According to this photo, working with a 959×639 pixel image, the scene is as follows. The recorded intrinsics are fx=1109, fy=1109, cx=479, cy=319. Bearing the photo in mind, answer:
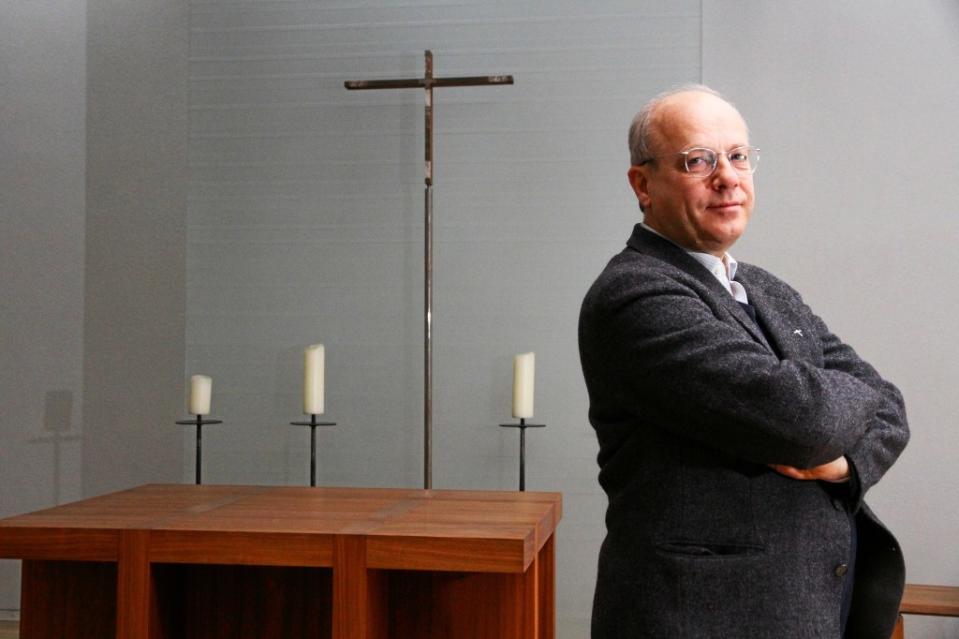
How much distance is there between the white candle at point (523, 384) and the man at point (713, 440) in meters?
1.51

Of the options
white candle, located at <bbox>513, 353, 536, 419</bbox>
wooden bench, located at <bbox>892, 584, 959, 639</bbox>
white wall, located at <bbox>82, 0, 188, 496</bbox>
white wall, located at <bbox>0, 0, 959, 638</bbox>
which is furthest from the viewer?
white wall, located at <bbox>82, 0, 188, 496</bbox>

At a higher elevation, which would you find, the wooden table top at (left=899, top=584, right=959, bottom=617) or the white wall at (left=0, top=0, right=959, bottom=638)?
the white wall at (left=0, top=0, right=959, bottom=638)

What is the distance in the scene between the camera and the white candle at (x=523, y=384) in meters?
3.18

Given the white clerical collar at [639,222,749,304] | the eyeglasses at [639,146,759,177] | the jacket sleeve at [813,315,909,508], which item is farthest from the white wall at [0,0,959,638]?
the eyeglasses at [639,146,759,177]

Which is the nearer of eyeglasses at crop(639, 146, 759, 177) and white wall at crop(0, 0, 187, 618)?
eyeglasses at crop(639, 146, 759, 177)

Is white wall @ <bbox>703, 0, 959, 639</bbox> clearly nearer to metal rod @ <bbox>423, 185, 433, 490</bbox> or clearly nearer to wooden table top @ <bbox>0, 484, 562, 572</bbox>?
metal rod @ <bbox>423, 185, 433, 490</bbox>

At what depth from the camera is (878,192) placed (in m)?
3.68

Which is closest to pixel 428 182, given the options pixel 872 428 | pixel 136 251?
pixel 136 251

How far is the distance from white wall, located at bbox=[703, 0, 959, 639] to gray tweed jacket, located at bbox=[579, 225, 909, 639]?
7.18 ft

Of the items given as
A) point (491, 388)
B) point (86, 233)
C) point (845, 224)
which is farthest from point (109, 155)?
point (845, 224)

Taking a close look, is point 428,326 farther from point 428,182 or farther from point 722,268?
point 722,268

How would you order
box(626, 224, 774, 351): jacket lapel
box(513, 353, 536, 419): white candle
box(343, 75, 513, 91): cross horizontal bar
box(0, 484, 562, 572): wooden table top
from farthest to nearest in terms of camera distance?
box(343, 75, 513, 91): cross horizontal bar → box(513, 353, 536, 419): white candle → box(0, 484, 562, 572): wooden table top → box(626, 224, 774, 351): jacket lapel

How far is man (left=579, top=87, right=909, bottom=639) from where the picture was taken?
4.87 feet

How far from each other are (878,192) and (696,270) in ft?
7.59
